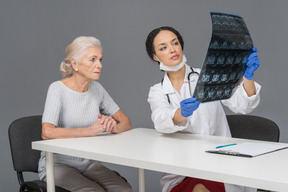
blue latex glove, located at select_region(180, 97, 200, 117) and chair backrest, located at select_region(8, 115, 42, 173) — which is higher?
blue latex glove, located at select_region(180, 97, 200, 117)

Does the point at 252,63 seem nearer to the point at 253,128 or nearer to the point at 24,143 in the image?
the point at 253,128

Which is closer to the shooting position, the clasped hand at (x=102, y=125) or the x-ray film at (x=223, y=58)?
the x-ray film at (x=223, y=58)

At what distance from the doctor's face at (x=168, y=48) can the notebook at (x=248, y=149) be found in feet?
2.45

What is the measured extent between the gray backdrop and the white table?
9.76 ft

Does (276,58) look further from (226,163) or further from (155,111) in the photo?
(226,163)

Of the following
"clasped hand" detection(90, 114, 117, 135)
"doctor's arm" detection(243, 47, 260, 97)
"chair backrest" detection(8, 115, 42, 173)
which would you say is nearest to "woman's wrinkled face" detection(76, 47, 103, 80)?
"clasped hand" detection(90, 114, 117, 135)

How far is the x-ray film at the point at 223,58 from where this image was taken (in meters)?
2.04

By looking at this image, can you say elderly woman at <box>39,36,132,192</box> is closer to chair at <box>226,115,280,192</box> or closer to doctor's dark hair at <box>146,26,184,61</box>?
doctor's dark hair at <box>146,26,184,61</box>

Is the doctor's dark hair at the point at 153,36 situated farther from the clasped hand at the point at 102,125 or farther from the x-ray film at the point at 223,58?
the x-ray film at the point at 223,58

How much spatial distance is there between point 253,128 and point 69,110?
3.82 ft

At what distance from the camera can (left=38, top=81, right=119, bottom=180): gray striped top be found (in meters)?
2.61

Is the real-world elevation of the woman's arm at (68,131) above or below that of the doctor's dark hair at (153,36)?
below

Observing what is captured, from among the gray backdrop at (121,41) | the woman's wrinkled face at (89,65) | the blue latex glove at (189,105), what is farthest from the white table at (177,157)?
the gray backdrop at (121,41)

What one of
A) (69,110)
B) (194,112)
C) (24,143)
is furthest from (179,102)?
(24,143)
